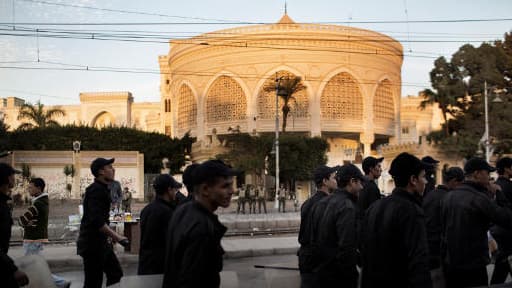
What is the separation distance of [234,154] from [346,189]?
34974 millimetres

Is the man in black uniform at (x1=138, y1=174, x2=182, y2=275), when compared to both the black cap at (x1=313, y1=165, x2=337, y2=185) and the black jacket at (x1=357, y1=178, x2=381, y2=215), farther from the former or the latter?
the black jacket at (x1=357, y1=178, x2=381, y2=215)

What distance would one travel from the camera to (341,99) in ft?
192

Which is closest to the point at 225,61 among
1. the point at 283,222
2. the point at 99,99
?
the point at 99,99

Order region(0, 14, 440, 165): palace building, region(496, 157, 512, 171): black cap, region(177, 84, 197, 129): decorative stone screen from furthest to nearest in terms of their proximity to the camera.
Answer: region(177, 84, 197, 129): decorative stone screen, region(0, 14, 440, 165): palace building, region(496, 157, 512, 171): black cap

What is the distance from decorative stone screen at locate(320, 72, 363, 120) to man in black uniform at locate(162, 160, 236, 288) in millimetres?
54402

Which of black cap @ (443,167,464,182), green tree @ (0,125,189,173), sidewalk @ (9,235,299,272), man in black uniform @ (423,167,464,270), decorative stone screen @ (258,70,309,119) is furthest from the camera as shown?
decorative stone screen @ (258,70,309,119)

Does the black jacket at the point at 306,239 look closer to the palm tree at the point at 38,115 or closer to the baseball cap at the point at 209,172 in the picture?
the baseball cap at the point at 209,172

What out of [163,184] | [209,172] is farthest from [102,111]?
[209,172]

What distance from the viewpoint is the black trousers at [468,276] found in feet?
16.5

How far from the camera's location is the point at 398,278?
3.95 meters

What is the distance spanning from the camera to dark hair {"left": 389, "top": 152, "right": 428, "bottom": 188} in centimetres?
412

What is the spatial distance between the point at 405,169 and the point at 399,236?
1.56 ft

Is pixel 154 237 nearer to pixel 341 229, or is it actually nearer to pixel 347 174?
pixel 341 229

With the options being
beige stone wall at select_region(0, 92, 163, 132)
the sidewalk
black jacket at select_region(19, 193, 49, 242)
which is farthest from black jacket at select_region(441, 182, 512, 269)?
beige stone wall at select_region(0, 92, 163, 132)
